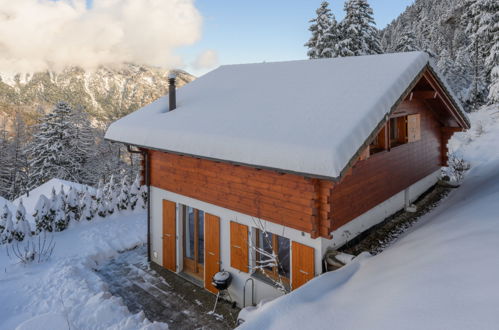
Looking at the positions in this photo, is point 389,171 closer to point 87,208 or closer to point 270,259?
point 270,259

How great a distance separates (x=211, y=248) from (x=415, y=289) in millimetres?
5384

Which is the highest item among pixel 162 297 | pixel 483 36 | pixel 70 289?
pixel 483 36

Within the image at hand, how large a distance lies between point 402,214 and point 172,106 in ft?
24.9

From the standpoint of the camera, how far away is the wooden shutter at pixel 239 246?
7547 mm

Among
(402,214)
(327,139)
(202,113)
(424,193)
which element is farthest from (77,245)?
(424,193)

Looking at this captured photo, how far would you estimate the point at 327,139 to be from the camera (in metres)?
5.53

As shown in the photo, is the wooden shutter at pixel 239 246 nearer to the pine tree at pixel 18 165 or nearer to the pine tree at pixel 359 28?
the pine tree at pixel 359 28

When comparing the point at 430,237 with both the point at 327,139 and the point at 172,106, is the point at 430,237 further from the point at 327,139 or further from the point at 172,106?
the point at 172,106

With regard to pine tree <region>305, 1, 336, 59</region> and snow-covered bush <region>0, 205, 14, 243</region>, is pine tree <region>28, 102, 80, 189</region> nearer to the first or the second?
snow-covered bush <region>0, 205, 14, 243</region>

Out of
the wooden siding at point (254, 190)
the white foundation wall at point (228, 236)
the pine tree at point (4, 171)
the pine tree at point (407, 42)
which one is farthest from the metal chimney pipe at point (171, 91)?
the pine tree at point (4, 171)

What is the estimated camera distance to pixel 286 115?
7008 millimetres

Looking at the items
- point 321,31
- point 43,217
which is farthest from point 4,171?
point 321,31

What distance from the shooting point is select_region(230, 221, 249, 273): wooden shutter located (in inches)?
297

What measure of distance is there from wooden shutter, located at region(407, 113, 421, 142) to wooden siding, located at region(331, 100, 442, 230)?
0.20 metres
